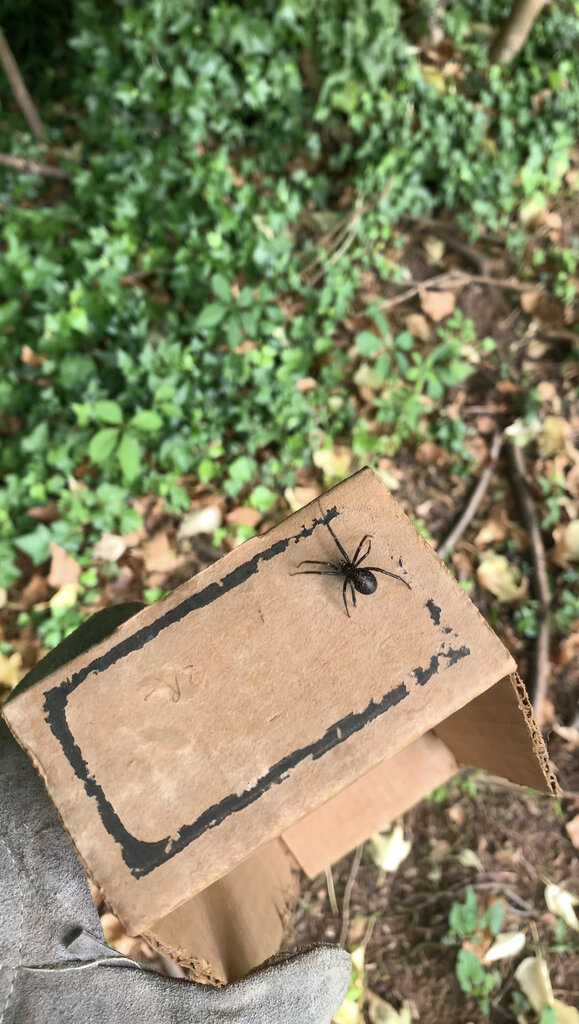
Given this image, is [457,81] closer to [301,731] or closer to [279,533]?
[279,533]

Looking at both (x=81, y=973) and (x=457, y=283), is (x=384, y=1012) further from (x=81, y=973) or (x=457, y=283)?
(x=457, y=283)

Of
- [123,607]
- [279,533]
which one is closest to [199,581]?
[279,533]

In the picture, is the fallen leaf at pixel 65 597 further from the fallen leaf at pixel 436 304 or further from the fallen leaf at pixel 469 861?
the fallen leaf at pixel 436 304

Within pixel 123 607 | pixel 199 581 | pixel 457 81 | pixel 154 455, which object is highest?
pixel 457 81

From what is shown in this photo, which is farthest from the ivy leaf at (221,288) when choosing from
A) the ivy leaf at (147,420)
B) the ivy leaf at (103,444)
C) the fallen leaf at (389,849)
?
the fallen leaf at (389,849)

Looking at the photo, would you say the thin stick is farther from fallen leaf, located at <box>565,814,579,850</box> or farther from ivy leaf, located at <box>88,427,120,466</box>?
ivy leaf, located at <box>88,427,120,466</box>
